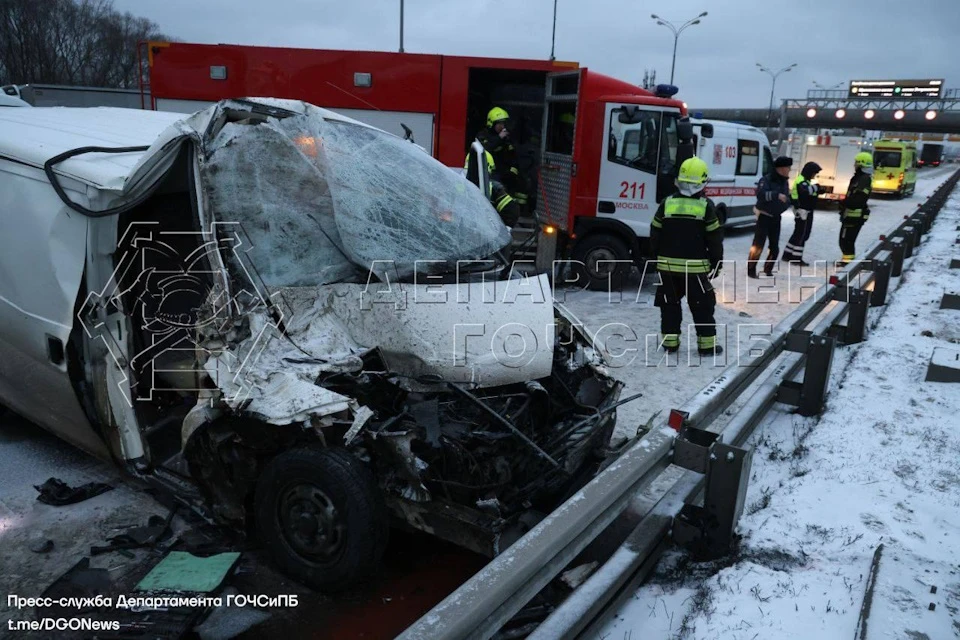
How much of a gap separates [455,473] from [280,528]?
2.78 feet

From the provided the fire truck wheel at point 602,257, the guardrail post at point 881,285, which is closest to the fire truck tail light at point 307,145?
the fire truck wheel at point 602,257

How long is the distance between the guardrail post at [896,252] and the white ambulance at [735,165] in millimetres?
4133

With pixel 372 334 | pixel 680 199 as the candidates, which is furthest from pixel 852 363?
pixel 372 334

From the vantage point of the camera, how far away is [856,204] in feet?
35.7

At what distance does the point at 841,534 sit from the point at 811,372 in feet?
5.71

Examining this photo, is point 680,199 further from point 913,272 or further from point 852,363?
point 913,272

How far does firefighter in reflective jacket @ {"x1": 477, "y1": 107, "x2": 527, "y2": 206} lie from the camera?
28.8ft

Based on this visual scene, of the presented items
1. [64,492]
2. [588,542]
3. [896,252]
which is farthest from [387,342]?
[896,252]

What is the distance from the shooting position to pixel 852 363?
5.53 m

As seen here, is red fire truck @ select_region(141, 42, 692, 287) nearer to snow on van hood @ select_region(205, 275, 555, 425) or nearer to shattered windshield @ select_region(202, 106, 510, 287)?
shattered windshield @ select_region(202, 106, 510, 287)

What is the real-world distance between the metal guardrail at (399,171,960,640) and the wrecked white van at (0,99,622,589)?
572 millimetres

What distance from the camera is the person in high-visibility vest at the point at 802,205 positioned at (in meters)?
10.7

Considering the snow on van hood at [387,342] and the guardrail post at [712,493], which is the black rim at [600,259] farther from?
the guardrail post at [712,493]

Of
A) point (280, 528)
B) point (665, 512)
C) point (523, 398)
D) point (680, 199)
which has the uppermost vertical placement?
point (680, 199)
